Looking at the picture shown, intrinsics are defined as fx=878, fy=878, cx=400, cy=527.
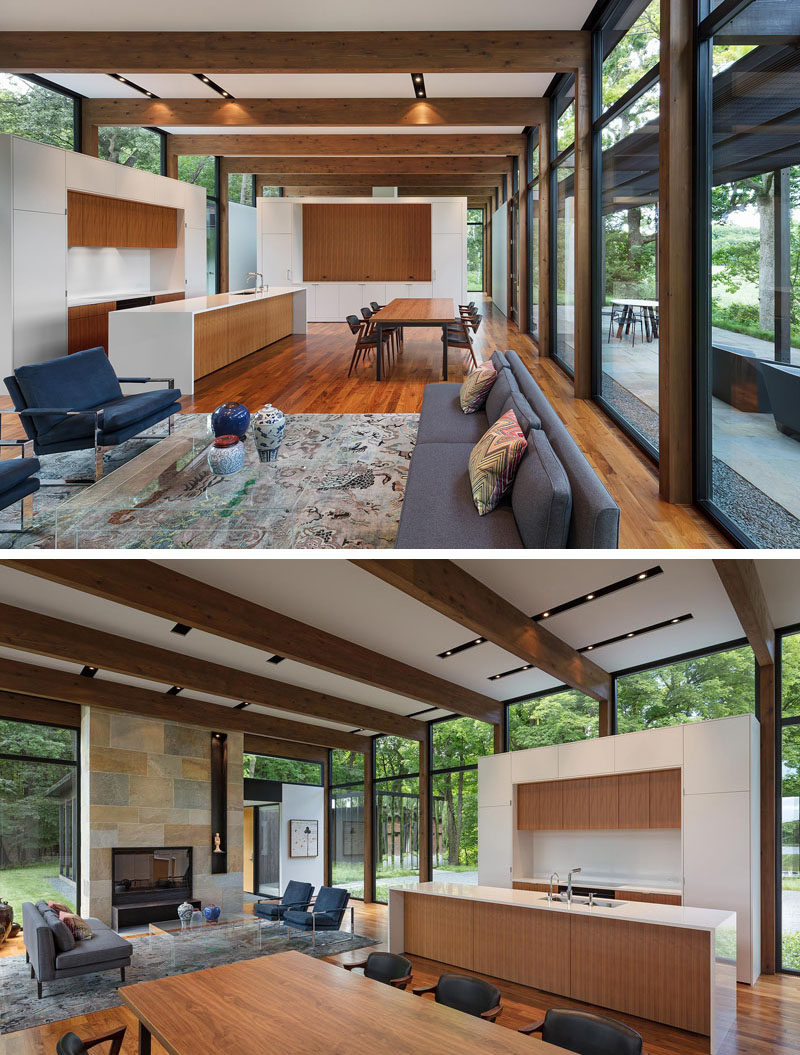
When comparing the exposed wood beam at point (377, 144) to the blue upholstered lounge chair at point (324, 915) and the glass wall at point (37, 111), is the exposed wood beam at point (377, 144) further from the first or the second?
the blue upholstered lounge chair at point (324, 915)

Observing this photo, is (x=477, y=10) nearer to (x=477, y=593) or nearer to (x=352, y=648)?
(x=477, y=593)

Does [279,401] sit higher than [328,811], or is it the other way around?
[279,401]

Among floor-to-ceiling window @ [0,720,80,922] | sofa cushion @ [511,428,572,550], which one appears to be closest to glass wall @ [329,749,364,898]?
floor-to-ceiling window @ [0,720,80,922]

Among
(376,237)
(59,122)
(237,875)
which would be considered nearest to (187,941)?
(237,875)

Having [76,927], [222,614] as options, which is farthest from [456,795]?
[222,614]

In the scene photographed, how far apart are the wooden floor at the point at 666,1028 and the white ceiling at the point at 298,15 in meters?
7.70

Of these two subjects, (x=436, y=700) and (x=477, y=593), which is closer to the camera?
(x=477, y=593)

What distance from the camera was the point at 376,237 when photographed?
22.6 metres

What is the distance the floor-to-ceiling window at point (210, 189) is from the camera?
17111mm

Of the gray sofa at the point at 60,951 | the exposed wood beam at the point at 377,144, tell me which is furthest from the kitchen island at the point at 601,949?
the exposed wood beam at the point at 377,144

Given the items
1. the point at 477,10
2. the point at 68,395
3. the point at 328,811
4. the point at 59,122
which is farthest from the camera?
the point at 328,811

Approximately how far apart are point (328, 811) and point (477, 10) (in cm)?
1265

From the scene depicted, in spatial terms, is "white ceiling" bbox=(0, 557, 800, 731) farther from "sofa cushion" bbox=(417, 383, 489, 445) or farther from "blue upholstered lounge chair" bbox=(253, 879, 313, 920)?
"blue upholstered lounge chair" bbox=(253, 879, 313, 920)

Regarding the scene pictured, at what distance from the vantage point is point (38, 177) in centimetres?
989
